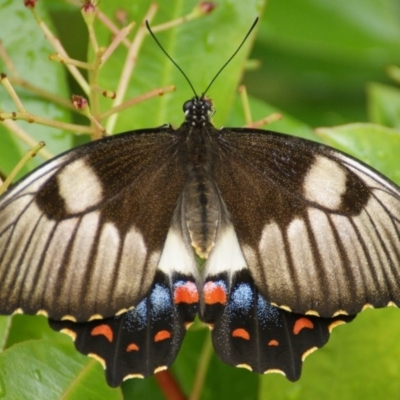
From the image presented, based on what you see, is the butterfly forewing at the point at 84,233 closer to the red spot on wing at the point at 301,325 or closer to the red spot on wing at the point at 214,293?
the red spot on wing at the point at 214,293

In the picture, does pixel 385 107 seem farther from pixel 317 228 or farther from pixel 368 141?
pixel 317 228

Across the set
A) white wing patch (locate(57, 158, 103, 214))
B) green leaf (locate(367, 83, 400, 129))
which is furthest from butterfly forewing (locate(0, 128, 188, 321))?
green leaf (locate(367, 83, 400, 129))

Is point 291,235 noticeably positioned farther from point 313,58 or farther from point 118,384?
point 313,58

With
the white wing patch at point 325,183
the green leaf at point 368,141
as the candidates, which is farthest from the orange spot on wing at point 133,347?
the green leaf at point 368,141

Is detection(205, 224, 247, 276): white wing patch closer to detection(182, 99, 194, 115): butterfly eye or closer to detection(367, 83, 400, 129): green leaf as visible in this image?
detection(182, 99, 194, 115): butterfly eye

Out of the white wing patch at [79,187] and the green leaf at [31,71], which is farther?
the green leaf at [31,71]

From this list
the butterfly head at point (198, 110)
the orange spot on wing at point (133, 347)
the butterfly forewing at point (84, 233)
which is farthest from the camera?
the butterfly head at point (198, 110)

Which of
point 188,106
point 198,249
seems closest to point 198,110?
point 188,106
